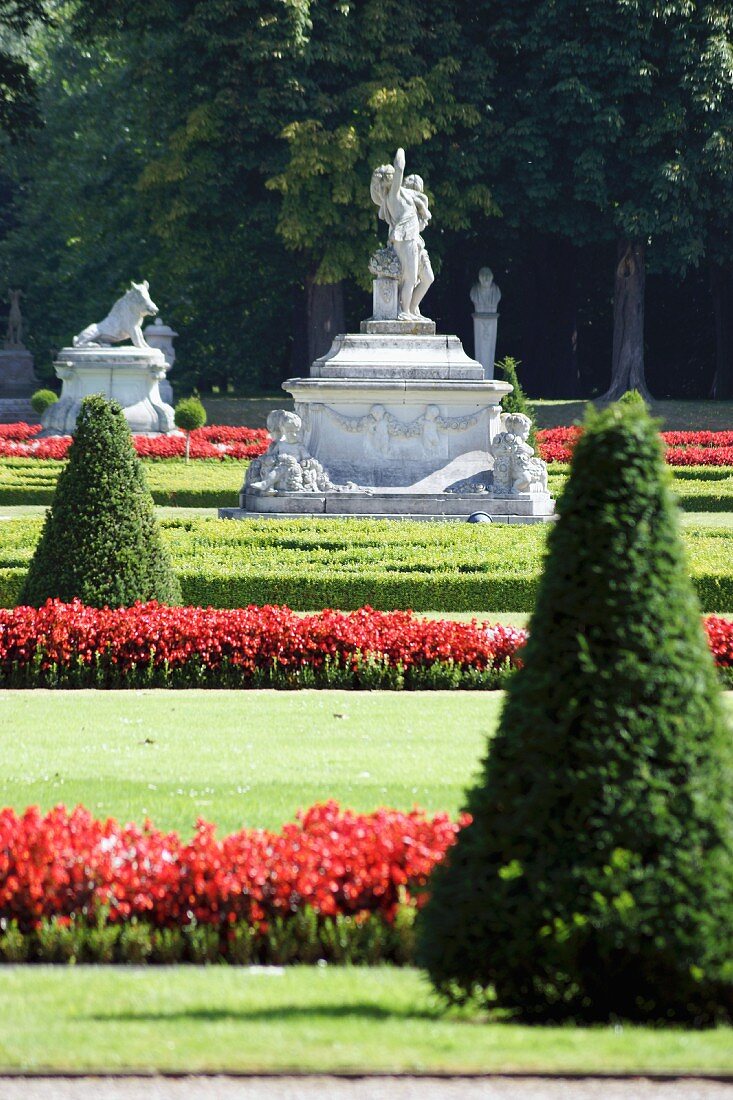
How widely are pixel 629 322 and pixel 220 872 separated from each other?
35183 millimetres

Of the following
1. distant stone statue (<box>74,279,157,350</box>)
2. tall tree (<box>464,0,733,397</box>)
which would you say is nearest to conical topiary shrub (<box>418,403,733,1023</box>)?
distant stone statue (<box>74,279,157,350</box>)

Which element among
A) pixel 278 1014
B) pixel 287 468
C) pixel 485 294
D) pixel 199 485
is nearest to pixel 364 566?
pixel 287 468

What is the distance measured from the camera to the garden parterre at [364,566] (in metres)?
13.9

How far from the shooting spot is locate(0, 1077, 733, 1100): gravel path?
13.8 ft

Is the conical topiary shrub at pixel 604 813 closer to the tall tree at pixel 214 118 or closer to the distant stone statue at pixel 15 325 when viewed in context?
the tall tree at pixel 214 118

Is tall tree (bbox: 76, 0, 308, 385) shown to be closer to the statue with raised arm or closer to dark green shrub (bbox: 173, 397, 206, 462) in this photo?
dark green shrub (bbox: 173, 397, 206, 462)

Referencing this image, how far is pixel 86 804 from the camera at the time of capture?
7430 mm

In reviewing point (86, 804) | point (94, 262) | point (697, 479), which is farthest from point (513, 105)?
point (86, 804)

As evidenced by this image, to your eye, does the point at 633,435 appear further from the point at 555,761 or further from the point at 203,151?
the point at 203,151

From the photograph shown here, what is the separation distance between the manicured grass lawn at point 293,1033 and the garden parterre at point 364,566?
341 inches

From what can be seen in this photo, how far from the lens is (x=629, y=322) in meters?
39.7

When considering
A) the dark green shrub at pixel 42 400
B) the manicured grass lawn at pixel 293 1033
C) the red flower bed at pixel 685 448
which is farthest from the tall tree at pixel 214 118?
the manicured grass lawn at pixel 293 1033

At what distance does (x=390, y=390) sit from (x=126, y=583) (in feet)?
30.2

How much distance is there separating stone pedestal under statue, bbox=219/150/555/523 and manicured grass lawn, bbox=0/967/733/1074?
15.2 m
